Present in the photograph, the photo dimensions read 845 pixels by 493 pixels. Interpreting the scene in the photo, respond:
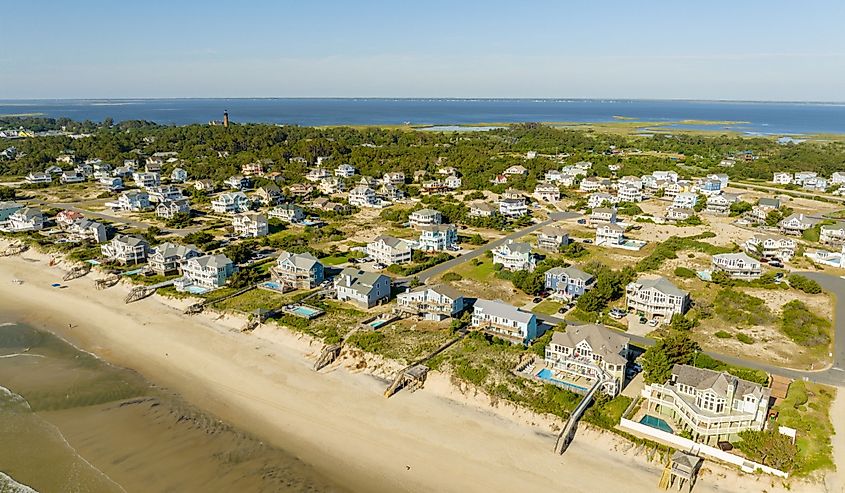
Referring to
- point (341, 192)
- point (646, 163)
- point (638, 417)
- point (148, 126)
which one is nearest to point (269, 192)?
point (341, 192)

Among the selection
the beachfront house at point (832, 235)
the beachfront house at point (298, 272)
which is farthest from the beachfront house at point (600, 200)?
the beachfront house at point (298, 272)

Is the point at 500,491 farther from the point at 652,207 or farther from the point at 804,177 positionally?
the point at 804,177

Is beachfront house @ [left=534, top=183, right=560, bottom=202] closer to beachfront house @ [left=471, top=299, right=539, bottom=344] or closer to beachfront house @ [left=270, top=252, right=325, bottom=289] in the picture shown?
beachfront house @ [left=270, top=252, right=325, bottom=289]

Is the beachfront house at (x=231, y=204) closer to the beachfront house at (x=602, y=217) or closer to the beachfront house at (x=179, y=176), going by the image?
the beachfront house at (x=179, y=176)

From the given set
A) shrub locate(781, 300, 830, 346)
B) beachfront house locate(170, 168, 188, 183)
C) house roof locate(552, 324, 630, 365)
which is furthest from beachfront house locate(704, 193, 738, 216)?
beachfront house locate(170, 168, 188, 183)

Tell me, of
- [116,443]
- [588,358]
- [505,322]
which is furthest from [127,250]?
[588,358]

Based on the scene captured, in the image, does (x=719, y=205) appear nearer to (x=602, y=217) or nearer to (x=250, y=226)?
(x=602, y=217)
